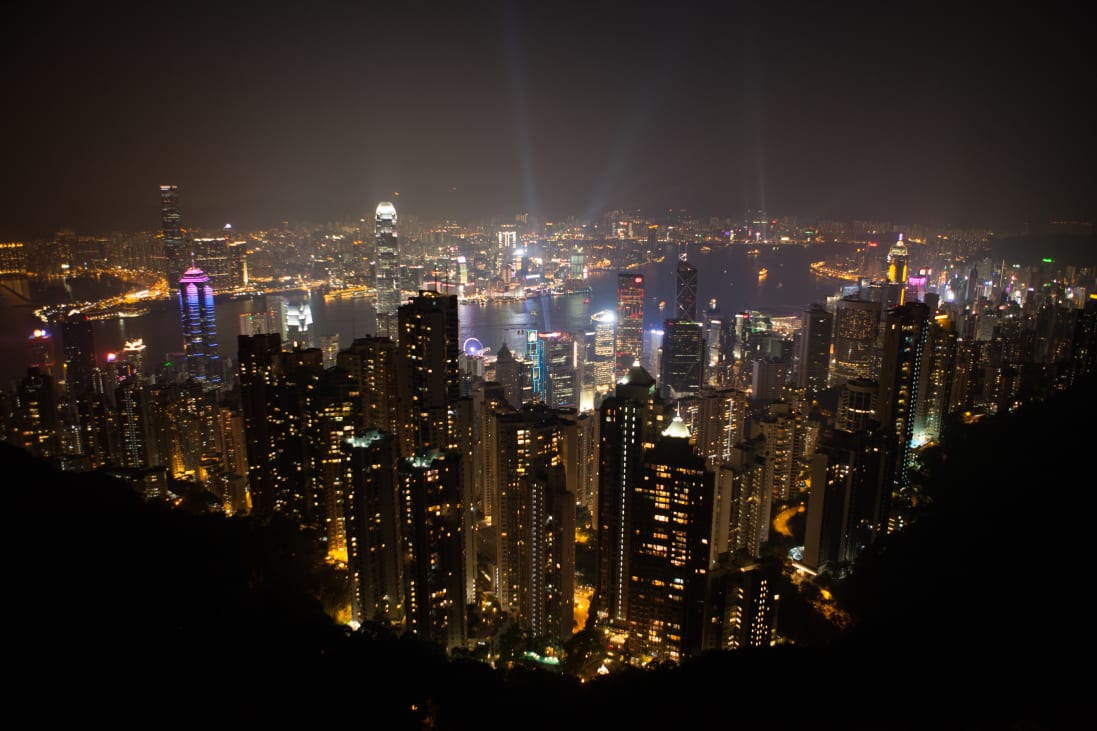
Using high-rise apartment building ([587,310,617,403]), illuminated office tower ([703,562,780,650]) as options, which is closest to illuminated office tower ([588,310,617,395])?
high-rise apartment building ([587,310,617,403])

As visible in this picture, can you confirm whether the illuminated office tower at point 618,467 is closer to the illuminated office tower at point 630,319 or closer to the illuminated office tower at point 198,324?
the illuminated office tower at point 630,319

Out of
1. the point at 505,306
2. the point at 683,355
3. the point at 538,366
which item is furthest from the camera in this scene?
the point at 505,306

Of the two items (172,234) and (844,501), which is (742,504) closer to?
(844,501)

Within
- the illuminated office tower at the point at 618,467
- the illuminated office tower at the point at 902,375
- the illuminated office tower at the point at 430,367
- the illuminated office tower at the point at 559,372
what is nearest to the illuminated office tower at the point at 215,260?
the illuminated office tower at the point at 559,372

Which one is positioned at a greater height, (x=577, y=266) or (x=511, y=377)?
(x=577, y=266)

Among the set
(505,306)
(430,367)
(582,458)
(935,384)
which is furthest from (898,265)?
(430,367)

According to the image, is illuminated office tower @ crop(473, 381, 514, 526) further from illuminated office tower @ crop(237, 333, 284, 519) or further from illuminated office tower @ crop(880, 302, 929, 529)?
illuminated office tower @ crop(880, 302, 929, 529)

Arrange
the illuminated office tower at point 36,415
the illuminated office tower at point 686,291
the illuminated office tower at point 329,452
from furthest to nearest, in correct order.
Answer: the illuminated office tower at point 686,291 → the illuminated office tower at point 36,415 → the illuminated office tower at point 329,452
